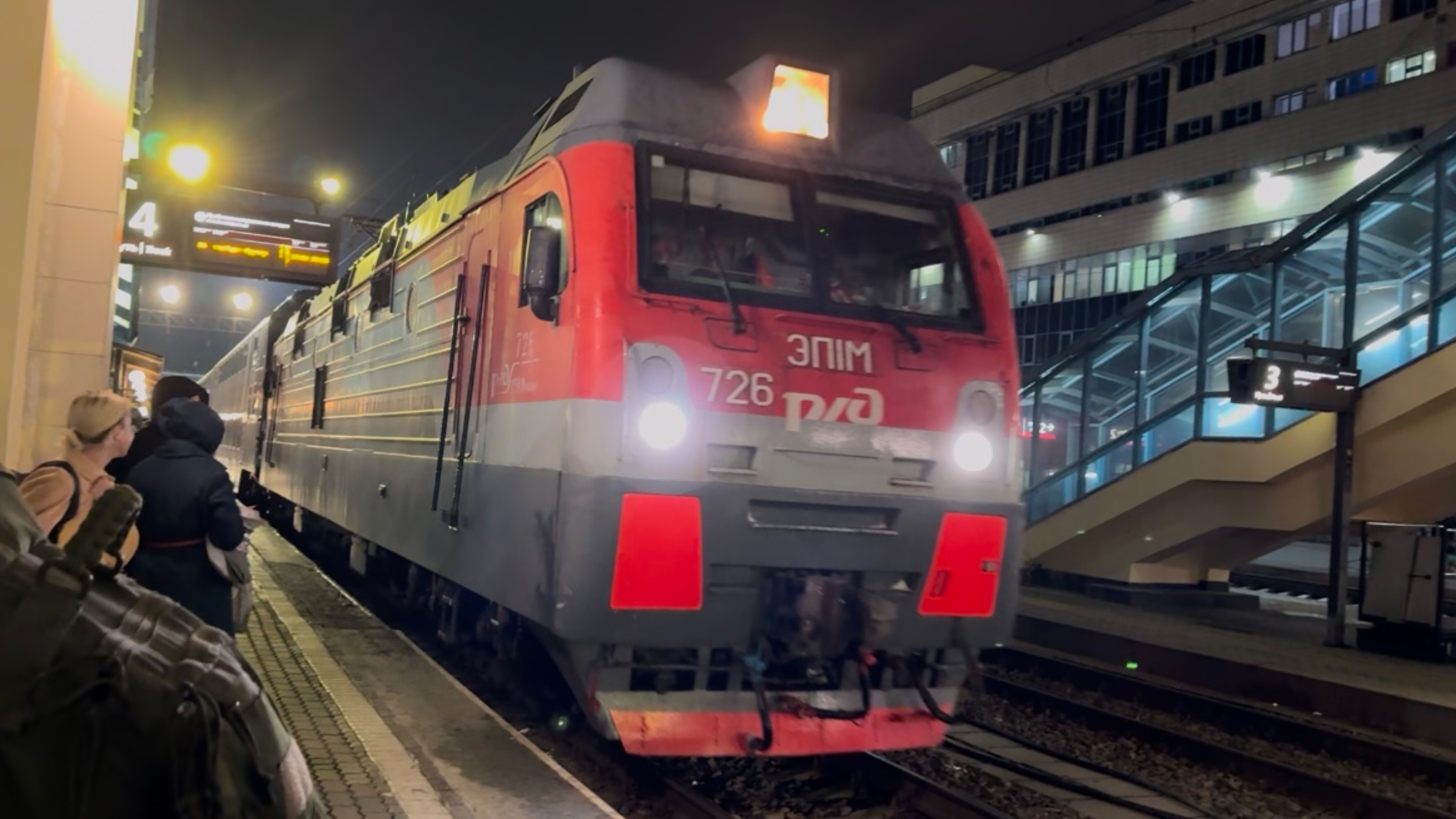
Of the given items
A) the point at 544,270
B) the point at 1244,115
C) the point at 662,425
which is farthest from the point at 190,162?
the point at 1244,115

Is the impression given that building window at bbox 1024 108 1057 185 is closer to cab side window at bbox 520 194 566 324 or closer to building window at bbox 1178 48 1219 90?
building window at bbox 1178 48 1219 90

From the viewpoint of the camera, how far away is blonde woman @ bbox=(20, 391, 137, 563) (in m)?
4.04

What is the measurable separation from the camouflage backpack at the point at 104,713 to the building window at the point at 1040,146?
143ft

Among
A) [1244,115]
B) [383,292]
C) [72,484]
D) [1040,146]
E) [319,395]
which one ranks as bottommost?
[72,484]

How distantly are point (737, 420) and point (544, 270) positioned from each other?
1172 millimetres

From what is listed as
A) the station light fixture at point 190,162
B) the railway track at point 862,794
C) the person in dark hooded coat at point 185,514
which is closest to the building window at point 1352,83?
the station light fixture at point 190,162

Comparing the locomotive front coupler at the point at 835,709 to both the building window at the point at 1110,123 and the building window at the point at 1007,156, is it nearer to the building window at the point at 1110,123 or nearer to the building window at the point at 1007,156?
the building window at the point at 1110,123

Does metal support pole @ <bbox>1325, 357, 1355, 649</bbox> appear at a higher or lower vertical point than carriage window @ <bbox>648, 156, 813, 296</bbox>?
lower

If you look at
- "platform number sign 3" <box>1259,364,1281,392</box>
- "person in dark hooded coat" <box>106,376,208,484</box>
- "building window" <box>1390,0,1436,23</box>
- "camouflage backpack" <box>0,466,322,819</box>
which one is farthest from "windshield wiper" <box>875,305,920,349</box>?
"building window" <box>1390,0,1436,23</box>

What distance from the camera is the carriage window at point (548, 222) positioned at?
18.6 feet

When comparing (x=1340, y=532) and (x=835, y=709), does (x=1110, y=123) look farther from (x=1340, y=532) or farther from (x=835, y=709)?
(x=835, y=709)

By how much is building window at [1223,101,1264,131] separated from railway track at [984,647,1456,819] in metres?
30.6

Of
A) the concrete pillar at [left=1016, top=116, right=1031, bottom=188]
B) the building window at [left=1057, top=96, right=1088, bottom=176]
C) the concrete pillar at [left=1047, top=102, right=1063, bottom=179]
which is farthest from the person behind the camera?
the concrete pillar at [left=1016, top=116, right=1031, bottom=188]

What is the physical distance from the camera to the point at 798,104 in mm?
6262
